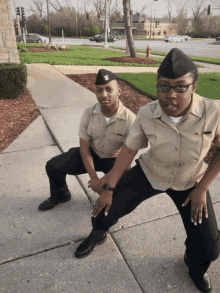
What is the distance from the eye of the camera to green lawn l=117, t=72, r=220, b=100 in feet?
24.8

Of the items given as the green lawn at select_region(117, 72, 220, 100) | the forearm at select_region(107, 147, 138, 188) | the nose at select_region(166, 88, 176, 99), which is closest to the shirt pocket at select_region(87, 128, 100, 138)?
the forearm at select_region(107, 147, 138, 188)

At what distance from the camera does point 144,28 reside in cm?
8906

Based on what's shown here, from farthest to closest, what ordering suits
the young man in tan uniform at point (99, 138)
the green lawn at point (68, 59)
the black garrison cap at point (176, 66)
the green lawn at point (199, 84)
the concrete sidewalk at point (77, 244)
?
the green lawn at point (68, 59) < the green lawn at point (199, 84) < the young man in tan uniform at point (99, 138) < the concrete sidewalk at point (77, 244) < the black garrison cap at point (176, 66)

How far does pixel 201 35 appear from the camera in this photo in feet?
245

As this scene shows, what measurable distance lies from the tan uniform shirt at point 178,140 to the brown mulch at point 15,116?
3160 millimetres

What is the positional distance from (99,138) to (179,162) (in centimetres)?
94

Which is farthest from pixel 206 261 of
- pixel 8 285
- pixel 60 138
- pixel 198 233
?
pixel 60 138

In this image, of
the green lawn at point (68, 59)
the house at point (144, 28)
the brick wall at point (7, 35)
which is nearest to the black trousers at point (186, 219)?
the brick wall at point (7, 35)

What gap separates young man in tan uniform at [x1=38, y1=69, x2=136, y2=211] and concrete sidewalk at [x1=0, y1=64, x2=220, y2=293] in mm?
306

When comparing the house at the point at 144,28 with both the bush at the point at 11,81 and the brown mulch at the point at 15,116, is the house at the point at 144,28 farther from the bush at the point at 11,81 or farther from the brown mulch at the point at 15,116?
the brown mulch at the point at 15,116

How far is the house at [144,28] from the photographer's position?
87.2 meters

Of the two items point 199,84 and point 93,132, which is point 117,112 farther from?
point 199,84

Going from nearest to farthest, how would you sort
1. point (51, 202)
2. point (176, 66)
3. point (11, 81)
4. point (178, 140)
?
1. point (176, 66)
2. point (178, 140)
3. point (51, 202)
4. point (11, 81)

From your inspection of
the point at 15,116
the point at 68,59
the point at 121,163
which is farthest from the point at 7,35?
the point at 121,163
